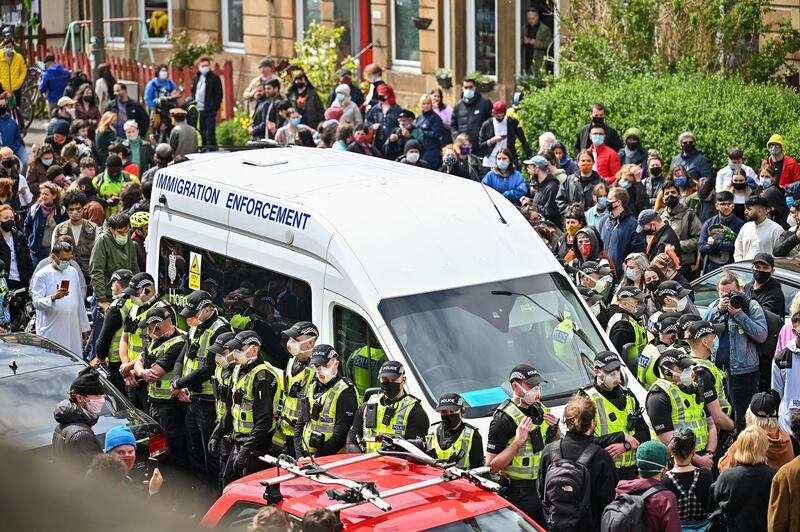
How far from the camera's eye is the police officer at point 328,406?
7477mm

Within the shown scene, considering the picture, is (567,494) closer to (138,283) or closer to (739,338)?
(739,338)

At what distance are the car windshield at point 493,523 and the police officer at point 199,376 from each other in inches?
168

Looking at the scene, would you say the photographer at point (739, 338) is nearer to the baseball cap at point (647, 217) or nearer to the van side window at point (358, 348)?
the baseball cap at point (647, 217)

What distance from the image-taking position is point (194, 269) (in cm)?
1009

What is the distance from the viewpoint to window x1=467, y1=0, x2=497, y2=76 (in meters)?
23.4

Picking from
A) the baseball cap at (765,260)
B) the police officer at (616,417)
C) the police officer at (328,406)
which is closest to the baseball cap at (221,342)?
the police officer at (328,406)

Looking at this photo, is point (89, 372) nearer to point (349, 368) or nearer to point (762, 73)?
point (349, 368)

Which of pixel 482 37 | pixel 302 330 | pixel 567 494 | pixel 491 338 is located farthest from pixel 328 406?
pixel 482 37

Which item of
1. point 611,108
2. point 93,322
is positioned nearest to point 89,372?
A: point 93,322

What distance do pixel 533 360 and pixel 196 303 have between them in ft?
9.09

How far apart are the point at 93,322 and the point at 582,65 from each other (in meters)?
9.98

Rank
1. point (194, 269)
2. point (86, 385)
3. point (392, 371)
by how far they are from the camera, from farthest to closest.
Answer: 1. point (194, 269)
2. point (86, 385)
3. point (392, 371)

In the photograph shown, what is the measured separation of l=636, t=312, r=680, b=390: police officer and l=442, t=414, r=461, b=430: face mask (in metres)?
1.98

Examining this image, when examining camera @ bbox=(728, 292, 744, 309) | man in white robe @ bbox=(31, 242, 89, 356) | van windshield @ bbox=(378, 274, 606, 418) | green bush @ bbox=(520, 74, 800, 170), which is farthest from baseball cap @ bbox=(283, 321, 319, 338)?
green bush @ bbox=(520, 74, 800, 170)
